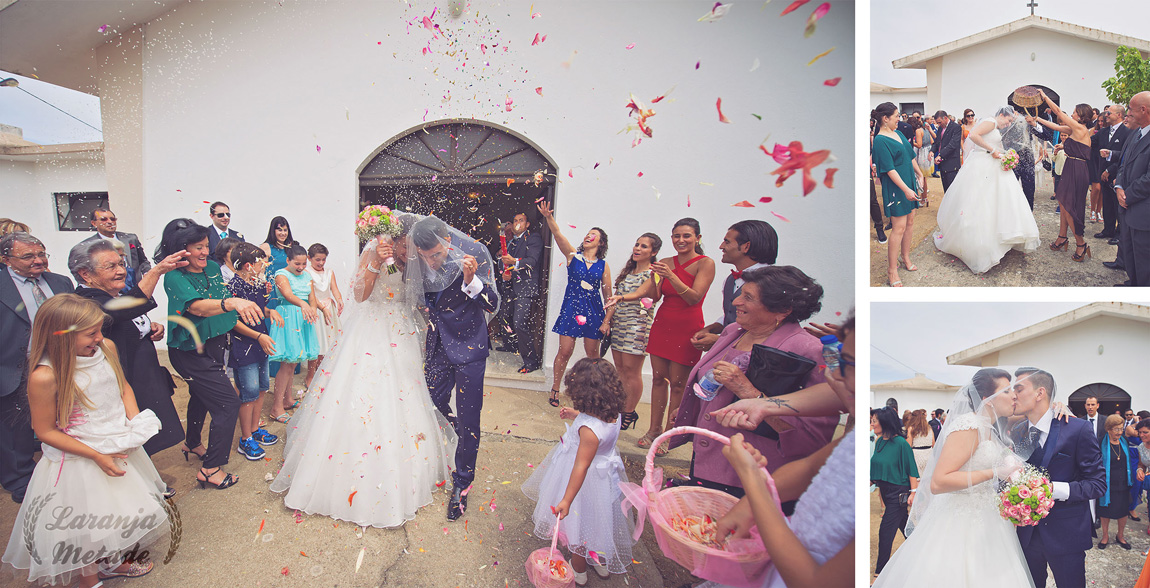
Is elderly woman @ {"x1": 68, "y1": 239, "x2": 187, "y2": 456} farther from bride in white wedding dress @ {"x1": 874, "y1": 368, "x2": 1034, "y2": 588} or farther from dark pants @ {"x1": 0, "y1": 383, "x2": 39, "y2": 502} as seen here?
bride in white wedding dress @ {"x1": 874, "y1": 368, "x2": 1034, "y2": 588}

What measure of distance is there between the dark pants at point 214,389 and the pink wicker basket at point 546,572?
1.47 m

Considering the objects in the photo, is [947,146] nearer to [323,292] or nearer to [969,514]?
[969,514]

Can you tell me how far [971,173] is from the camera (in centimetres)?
146

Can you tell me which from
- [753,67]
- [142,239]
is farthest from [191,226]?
[753,67]

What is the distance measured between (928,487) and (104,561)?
2.77 m

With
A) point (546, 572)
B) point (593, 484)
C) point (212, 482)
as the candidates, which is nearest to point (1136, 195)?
point (593, 484)

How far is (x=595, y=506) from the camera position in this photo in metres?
1.92

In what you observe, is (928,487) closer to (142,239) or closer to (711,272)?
(711,272)

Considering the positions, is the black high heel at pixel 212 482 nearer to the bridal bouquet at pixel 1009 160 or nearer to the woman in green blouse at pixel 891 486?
the woman in green blouse at pixel 891 486

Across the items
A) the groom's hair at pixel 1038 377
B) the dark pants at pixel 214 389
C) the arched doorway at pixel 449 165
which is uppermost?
the arched doorway at pixel 449 165

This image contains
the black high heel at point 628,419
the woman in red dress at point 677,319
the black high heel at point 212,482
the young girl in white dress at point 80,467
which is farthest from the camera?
the black high heel at point 628,419

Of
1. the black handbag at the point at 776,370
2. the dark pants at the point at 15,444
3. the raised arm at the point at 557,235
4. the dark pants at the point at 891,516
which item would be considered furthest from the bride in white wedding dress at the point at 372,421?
the dark pants at the point at 891,516

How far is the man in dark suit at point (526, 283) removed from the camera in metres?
3.22

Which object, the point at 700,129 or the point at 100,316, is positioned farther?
the point at 700,129
